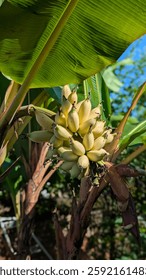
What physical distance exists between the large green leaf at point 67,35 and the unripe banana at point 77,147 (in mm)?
290

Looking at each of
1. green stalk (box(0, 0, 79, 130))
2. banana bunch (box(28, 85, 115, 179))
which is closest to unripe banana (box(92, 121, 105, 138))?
banana bunch (box(28, 85, 115, 179))

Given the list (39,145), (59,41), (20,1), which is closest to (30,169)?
(39,145)

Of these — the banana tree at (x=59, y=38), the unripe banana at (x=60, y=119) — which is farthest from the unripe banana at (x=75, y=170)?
the banana tree at (x=59, y=38)

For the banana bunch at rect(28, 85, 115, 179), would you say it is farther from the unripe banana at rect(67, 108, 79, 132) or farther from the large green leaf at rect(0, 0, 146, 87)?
the large green leaf at rect(0, 0, 146, 87)

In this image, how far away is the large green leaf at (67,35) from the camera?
1016mm

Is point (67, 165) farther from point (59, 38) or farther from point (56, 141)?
point (59, 38)

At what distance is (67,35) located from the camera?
3.62 ft

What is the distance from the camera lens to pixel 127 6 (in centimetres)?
101

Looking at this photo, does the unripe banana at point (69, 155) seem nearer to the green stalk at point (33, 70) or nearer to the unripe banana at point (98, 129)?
the unripe banana at point (98, 129)

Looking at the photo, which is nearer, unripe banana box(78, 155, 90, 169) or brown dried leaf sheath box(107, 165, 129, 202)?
unripe banana box(78, 155, 90, 169)

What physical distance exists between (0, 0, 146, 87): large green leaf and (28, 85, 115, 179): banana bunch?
171 millimetres

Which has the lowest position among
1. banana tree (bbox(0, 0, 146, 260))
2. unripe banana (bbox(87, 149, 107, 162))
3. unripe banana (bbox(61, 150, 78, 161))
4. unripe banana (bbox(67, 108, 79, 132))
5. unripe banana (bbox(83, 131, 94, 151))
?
unripe banana (bbox(61, 150, 78, 161))

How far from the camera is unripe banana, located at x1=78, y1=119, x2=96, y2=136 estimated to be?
3.23 feet

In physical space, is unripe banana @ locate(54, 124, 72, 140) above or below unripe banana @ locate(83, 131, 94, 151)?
below
